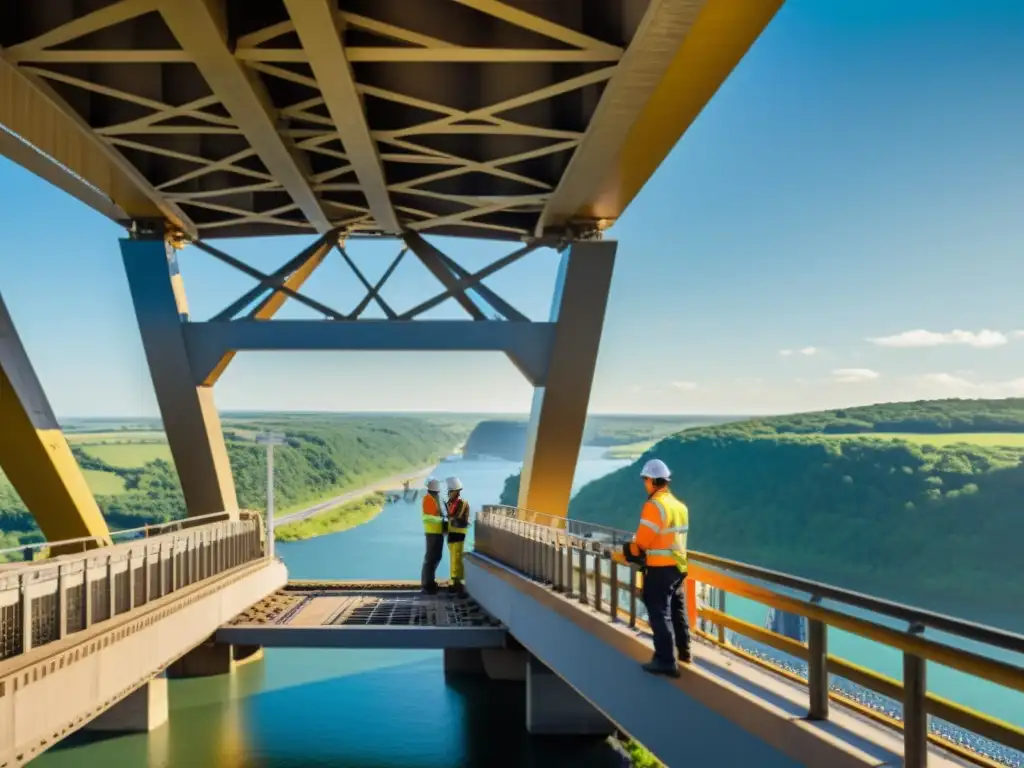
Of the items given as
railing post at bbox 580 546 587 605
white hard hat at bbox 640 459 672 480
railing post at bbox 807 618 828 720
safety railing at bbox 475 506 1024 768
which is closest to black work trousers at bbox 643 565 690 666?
safety railing at bbox 475 506 1024 768

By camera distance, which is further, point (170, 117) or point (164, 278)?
point (164, 278)

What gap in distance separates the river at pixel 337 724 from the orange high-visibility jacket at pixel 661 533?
30.2ft

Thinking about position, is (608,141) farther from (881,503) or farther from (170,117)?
(881,503)

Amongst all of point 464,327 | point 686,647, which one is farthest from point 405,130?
point 686,647

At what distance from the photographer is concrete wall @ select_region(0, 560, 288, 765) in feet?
25.0

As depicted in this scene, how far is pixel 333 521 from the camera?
10306cm

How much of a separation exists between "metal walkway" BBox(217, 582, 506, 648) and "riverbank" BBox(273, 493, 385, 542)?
64630 mm

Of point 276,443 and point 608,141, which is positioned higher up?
point 608,141

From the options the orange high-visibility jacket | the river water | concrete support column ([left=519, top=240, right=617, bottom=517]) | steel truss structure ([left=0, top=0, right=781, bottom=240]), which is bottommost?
the river water

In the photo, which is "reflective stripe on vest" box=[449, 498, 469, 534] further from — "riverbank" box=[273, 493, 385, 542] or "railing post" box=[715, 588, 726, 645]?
"riverbank" box=[273, 493, 385, 542]

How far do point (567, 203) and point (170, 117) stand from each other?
21.3 ft

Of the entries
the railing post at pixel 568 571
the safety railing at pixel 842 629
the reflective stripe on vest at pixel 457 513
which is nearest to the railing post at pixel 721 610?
the safety railing at pixel 842 629

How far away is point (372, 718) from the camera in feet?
58.3

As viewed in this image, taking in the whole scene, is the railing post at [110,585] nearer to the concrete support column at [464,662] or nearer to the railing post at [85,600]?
the railing post at [85,600]
